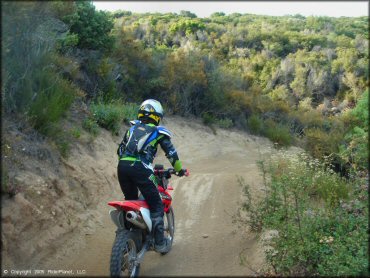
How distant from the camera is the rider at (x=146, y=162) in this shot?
5.28 metres

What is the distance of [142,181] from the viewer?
527 cm

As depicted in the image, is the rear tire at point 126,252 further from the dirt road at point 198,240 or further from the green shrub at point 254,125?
the green shrub at point 254,125

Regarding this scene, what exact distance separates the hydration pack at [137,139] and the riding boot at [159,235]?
0.91 metres

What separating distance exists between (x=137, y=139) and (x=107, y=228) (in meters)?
2.47

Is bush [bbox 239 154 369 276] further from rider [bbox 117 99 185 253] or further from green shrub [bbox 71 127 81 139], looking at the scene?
green shrub [bbox 71 127 81 139]

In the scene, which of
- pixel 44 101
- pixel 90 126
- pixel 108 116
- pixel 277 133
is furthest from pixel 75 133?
pixel 277 133

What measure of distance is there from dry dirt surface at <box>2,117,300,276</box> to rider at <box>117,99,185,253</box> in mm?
666

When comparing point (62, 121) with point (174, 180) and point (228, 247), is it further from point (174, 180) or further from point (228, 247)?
point (228, 247)

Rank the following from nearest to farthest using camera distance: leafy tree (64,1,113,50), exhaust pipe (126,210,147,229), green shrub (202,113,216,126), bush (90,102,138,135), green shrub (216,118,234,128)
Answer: exhaust pipe (126,210,147,229)
bush (90,102,138,135)
leafy tree (64,1,113,50)
green shrub (202,113,216,126)
green shrub (216,118,234,128)

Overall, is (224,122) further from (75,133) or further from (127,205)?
(127,205)

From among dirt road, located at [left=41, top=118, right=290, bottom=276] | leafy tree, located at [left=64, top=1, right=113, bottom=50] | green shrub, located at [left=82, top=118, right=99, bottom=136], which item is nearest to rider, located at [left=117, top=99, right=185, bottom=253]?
dirt road, located at [left=41, top=118, right=290, bottom=276]

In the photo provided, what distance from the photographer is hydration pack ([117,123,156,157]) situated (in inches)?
208

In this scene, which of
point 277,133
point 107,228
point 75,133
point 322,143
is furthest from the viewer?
point 277,133

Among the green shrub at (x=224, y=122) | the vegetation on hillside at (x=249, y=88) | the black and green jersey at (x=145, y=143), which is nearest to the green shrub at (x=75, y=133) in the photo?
the vegetation on hillside at (x=249, y=88)
